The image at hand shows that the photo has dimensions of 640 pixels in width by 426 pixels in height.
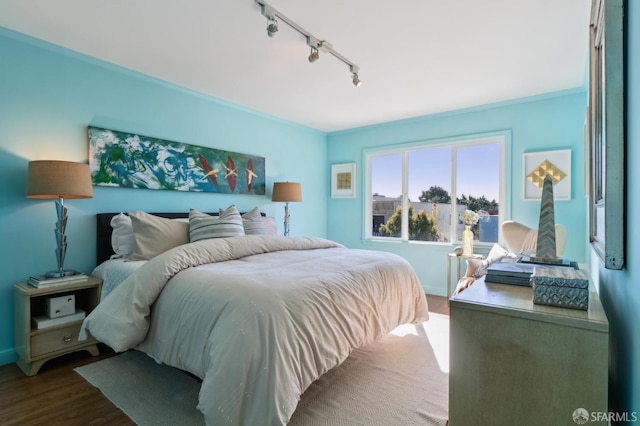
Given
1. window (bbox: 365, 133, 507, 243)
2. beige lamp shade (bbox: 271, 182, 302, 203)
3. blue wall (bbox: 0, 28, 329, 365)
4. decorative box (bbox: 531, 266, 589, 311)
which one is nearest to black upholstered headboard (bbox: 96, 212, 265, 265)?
blue wall (bbox: 0, 28, 329, 365)

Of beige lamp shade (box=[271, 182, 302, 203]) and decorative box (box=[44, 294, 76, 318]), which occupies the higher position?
beige lamp shade (box=[271, 182, 302, 203])

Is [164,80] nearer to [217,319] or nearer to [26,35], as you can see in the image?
[26,35]

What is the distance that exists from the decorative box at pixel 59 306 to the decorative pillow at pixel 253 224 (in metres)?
1.56

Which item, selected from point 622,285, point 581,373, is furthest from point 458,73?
point 581,373

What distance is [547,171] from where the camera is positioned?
141 inches

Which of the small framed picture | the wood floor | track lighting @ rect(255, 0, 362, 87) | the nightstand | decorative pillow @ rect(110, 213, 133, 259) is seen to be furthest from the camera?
the small framed picture

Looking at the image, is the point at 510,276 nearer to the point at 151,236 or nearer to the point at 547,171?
the point at 151,236

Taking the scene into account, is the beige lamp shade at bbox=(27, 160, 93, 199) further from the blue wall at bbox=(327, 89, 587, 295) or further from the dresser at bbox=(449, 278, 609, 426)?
the blue wall at bbox=(327, 89, 587, 295)

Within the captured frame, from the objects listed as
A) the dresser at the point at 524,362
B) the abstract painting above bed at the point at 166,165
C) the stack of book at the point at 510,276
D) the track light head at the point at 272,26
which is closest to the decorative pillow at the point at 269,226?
the abstract painting above bed at the point at 166,165

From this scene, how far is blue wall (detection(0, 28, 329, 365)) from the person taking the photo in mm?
2439

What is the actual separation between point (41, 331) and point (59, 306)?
187mm

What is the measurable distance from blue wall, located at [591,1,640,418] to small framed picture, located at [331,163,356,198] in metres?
4.16

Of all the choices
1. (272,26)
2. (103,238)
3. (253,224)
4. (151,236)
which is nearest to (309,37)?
(272,26)

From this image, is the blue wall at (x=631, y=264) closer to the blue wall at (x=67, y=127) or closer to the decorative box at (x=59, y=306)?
the decorative box at (x=59, y=306)
